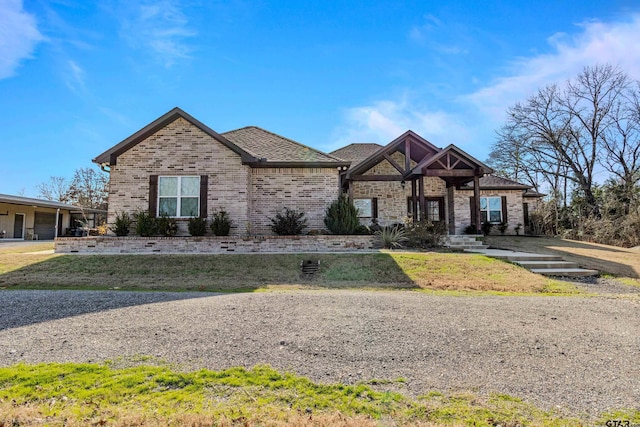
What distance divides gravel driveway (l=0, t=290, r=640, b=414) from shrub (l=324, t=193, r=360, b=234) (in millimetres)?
7202

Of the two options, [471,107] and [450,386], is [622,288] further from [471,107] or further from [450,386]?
[471,107]

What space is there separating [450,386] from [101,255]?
11880 mm

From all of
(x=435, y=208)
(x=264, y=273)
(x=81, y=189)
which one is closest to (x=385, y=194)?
(x=435, y=208)

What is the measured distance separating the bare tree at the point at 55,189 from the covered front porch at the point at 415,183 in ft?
113

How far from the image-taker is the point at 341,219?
44.4 ft

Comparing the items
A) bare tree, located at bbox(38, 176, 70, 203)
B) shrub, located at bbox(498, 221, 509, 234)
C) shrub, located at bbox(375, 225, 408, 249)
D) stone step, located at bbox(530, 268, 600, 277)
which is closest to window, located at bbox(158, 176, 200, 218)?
shrub, located at bbox(375, 225, 408, 249)

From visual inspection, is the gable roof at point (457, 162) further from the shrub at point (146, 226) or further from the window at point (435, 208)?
the shrub at point (146, 226)

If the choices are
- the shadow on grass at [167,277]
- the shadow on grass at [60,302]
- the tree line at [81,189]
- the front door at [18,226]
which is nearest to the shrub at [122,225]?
the shadow on grass at [167,277]

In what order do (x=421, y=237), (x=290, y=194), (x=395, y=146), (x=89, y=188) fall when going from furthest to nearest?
(x=89, y=188) → (x=395, y=146) → (x=290, y=194) → (x=421, y=237)

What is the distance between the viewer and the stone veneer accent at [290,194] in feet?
47.8

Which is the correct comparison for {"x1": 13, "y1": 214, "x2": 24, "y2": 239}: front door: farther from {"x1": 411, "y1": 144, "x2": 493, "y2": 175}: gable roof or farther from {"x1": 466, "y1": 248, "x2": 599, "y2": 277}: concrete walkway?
{"x1": 466, "y1": 248, "x2": 599, "y2": 277}: concrete walkway

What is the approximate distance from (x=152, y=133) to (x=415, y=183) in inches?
494

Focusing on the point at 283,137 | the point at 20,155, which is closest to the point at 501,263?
the point at 283,137

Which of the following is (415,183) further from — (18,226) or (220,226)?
(18,226)
